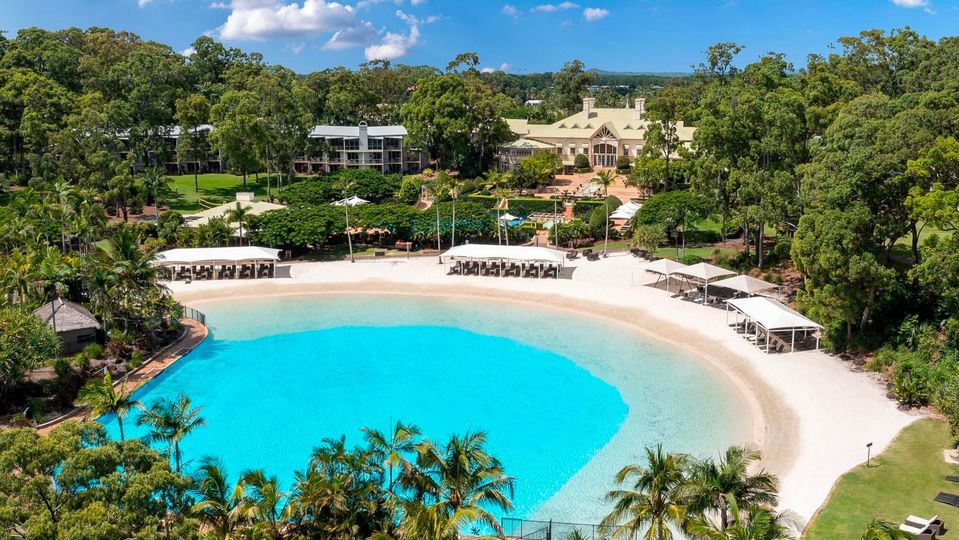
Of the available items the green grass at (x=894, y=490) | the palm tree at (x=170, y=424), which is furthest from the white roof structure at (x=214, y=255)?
the green grass at (x=894, y=490)

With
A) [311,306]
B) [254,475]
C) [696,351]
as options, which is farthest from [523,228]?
[254,475]

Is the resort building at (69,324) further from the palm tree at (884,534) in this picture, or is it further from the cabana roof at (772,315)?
the palm tree at (884,534)

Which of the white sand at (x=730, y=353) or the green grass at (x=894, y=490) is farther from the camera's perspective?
the white sand at (x=730, y=353)

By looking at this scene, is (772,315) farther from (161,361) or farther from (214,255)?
(214,255)

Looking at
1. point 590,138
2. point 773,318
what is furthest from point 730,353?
point 590,138

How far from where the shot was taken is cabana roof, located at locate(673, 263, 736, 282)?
39656 millimetres

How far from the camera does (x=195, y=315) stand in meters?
38.8

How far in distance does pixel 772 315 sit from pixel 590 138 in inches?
1986

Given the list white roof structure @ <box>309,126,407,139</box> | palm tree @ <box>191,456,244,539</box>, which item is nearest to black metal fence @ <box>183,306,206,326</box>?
palm tree @ <box>191,456,244,539</box>

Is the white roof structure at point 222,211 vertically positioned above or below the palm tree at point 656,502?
above

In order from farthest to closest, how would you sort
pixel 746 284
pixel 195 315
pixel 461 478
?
pixel 195 315 < pixel 746 284 < pixel 461 478

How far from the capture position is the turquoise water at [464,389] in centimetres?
2462

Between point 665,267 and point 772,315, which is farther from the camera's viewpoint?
point 665,267

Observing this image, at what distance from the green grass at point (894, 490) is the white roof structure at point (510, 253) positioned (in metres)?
23.9
